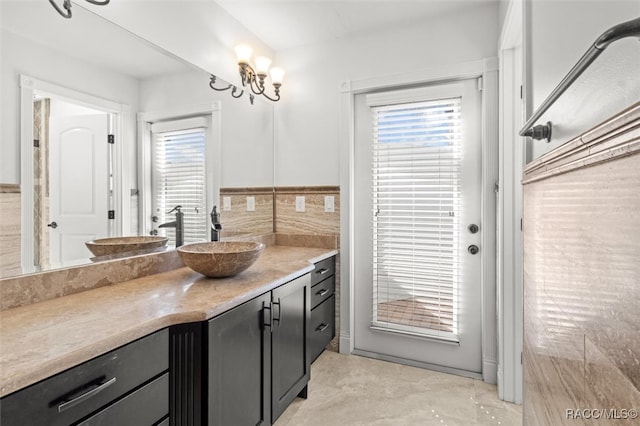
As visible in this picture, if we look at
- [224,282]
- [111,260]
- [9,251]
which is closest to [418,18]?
[224,282]

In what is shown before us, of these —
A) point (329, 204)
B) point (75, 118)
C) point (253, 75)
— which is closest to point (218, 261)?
point (75, 118)

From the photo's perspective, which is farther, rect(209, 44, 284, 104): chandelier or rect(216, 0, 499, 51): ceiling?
rect(209, 44, 284, 104): chandelier

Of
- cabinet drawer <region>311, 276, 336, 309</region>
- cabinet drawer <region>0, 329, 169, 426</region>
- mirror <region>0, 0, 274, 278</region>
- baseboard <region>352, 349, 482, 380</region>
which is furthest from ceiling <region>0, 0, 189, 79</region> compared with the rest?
baseboard <region>352, 349, 482, 380</region>

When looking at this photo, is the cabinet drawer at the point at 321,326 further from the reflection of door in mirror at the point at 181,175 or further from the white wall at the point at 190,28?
the white wall at the point at 190,28

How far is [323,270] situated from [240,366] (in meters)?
1.12

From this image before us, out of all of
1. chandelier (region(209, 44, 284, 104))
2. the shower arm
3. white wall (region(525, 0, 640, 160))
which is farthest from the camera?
chandelier (region(209, 44, 284, 104))

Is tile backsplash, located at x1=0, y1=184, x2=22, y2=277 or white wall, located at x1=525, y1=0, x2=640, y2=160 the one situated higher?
white wall, located at x1=525, y1=0, x2=640, y2=160

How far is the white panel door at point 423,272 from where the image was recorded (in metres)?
2.29

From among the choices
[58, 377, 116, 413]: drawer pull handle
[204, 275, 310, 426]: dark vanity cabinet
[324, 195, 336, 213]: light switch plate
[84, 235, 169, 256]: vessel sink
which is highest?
[324, 195, 336, 213]: light switch plate

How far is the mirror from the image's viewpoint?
3.86 feet

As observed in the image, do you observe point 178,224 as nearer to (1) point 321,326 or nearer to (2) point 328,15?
(1) point 321,326

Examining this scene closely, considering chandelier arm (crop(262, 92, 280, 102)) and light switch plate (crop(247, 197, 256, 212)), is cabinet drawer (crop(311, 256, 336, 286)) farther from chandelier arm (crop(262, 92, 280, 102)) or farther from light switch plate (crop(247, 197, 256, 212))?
chandelier arm (crop(262, 92, 280, 102))

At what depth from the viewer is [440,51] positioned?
7.63 ft

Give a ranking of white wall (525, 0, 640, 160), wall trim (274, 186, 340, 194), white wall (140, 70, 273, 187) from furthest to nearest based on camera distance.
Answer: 1. wall trim (274, 186, 340, 194)
2. white wall (140, 70, 273, 187)
3. white wall (525, 0, 640, 160)
